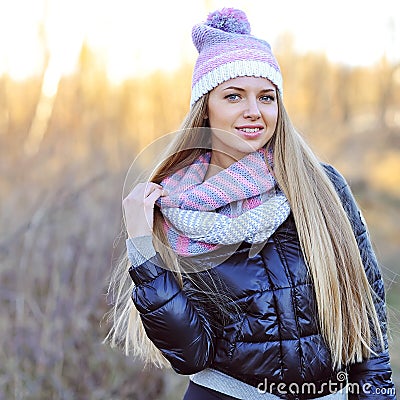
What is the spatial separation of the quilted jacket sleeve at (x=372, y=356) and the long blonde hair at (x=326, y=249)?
4cm

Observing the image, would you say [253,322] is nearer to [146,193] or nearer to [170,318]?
[170,318]

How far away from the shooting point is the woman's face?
2.03 metres

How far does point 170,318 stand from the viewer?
189cm

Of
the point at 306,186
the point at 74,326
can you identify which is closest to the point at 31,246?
the point at 74,326

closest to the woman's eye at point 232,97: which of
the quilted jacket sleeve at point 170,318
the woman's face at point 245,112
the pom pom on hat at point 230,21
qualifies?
the woman's face at point 245,112

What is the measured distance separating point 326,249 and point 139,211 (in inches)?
22.4

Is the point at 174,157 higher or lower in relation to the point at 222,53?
lower

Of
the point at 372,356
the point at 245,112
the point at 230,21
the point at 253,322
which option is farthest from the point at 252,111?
the point at 372,356

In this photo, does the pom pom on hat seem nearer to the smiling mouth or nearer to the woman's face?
the woman's face

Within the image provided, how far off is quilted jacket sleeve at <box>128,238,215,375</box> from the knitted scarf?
0.47 ft

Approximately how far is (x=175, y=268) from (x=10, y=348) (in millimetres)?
2348

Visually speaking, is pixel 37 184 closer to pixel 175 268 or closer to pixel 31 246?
pixel 31 246

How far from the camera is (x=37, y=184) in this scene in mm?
5195

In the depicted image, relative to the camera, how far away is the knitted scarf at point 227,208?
6.43 ft
